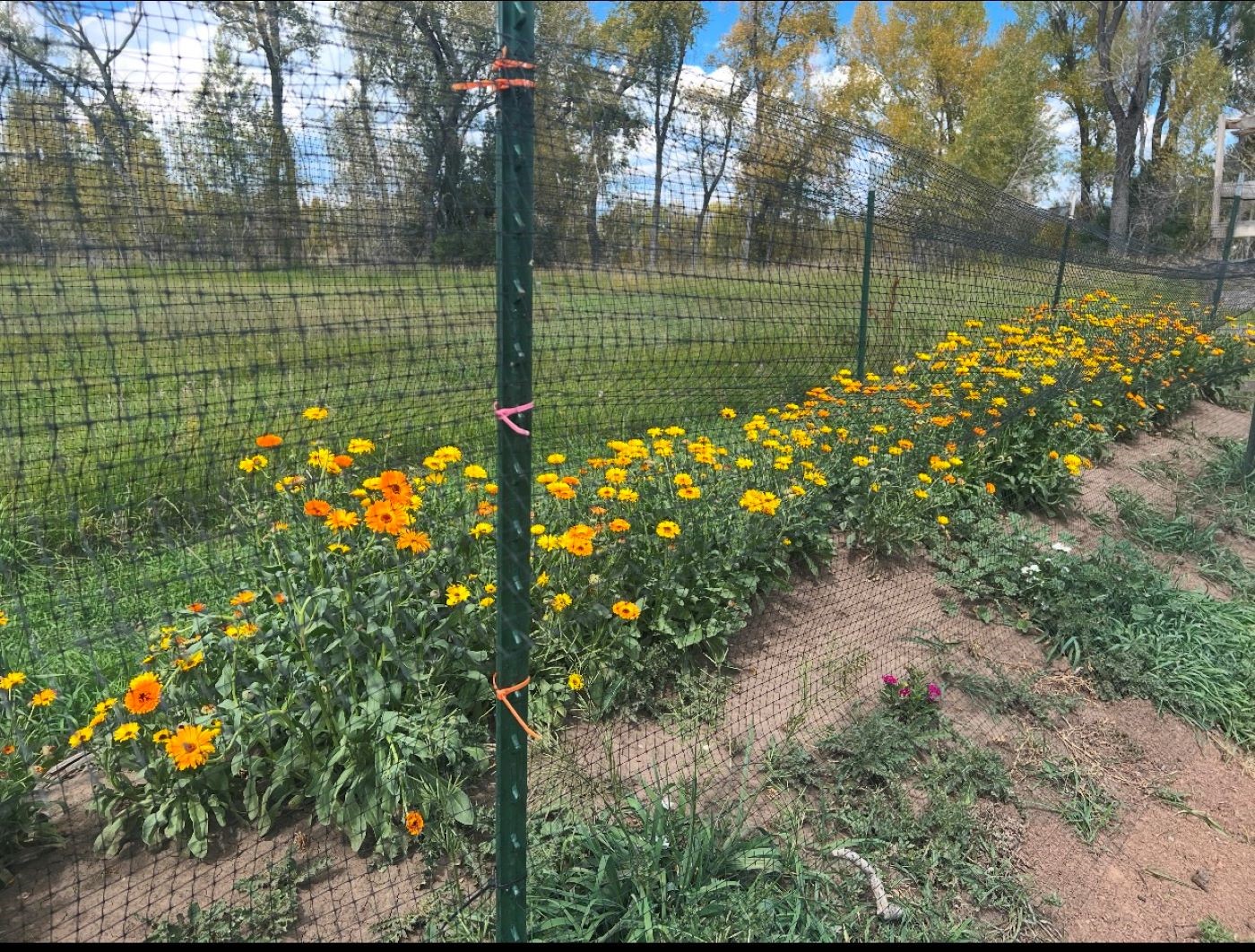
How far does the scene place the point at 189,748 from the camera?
195 cm

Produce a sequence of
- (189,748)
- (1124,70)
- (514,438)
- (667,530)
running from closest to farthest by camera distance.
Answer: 1. (514,438)
2. (189,748)
3. (667,530)
4. (1124,70)

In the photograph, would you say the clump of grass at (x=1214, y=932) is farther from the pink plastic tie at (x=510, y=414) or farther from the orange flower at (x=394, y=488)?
the orange flower at (x=394, y=488)

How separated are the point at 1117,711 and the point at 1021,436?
1.92 metres

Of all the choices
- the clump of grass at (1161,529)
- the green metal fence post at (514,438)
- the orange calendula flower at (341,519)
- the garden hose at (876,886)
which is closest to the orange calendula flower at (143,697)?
the orange calendula flower at (341,519)

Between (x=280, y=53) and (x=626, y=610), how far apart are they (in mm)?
1837

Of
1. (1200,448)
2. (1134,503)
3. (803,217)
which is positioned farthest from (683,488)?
(1200,448)

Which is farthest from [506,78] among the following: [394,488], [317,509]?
[317,509]

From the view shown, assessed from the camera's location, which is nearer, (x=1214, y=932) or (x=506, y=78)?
(x=506, y=78)

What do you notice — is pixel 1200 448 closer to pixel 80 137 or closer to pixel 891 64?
pixel 80 137

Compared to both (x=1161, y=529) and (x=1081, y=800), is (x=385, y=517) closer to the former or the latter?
(x=1081, y=800)

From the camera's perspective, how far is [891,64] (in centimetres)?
3169

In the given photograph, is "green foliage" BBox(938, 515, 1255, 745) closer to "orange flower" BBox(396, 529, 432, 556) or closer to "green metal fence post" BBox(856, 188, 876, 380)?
"green metal fence post" BBox(856, 188, 876, 380)

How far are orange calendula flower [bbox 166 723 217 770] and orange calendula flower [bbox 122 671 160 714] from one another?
0.33 feet

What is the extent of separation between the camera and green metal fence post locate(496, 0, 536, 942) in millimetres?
1469
